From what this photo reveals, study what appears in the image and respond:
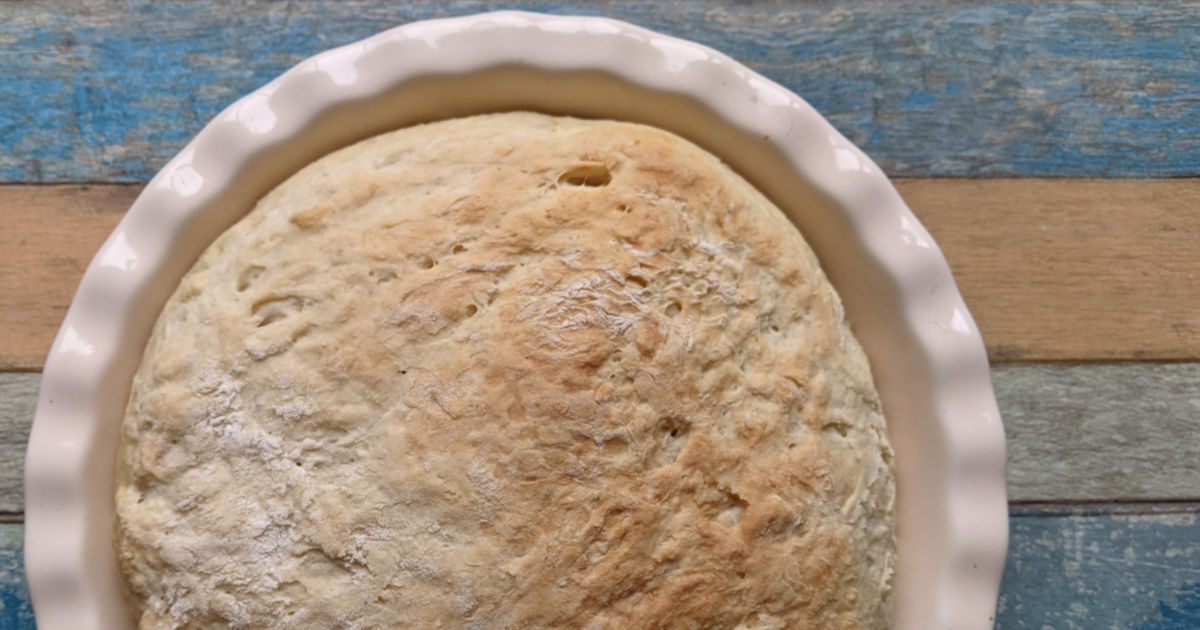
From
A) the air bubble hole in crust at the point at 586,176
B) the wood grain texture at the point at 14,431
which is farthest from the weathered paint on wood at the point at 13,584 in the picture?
the air bubble hole in crust at the point at 586,176

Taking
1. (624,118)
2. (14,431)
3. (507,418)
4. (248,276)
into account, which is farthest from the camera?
(14,431)

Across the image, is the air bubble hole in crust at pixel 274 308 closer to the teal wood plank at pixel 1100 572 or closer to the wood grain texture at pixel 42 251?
the wood grain texture at pixel 42 251

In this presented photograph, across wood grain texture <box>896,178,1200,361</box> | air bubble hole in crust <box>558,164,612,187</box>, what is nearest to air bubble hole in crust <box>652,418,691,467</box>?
air bubble hole in crust <box>558,164,612,187</box>

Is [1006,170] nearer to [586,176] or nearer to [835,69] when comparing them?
[835,69]

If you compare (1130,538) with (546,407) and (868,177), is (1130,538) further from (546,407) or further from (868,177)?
(546,407)

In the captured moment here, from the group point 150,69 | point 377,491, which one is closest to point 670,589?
point 377,491

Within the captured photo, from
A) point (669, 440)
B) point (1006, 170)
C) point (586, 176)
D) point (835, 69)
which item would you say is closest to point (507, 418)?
point (669, 440)
